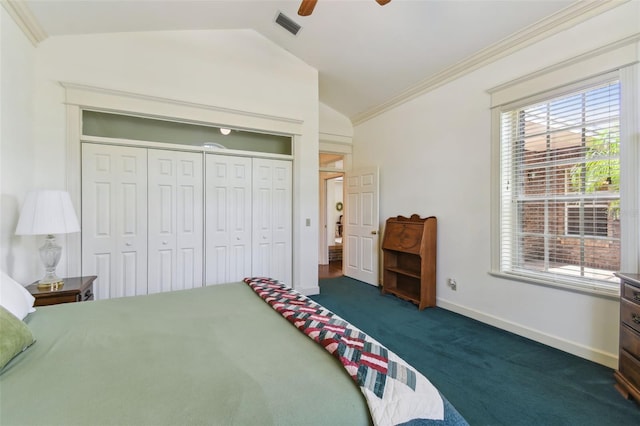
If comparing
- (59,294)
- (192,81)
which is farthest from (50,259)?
(192,81)

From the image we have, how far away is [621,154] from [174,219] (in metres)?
4.08

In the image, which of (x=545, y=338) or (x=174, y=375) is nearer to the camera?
(x=174, y=375)

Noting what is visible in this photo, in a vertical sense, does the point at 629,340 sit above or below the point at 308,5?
below

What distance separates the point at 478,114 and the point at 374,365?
10.00 ft

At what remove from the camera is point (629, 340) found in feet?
5.79

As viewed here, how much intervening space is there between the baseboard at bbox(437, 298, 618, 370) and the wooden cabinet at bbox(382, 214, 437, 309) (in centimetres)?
37

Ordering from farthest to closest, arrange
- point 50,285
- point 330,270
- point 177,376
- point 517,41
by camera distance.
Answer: point 330,270, point 517,41, point 50,285, point 177,376

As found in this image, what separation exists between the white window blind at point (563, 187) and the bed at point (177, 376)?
227 centimetres

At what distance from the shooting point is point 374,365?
0.99 meters

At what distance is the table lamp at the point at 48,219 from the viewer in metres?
2.00

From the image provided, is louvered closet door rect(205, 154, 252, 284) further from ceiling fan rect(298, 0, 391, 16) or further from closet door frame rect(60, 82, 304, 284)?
ceiling fan rect(298, 0, 391, 16)

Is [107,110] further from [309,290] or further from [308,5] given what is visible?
[309,290]

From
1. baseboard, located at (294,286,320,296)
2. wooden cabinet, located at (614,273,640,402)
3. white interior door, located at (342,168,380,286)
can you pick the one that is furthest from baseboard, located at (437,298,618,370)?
baseboard, located at (294,286,320,296)

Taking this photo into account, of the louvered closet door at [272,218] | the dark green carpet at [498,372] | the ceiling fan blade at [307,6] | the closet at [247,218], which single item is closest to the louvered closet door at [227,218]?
the closet at [247,218]
